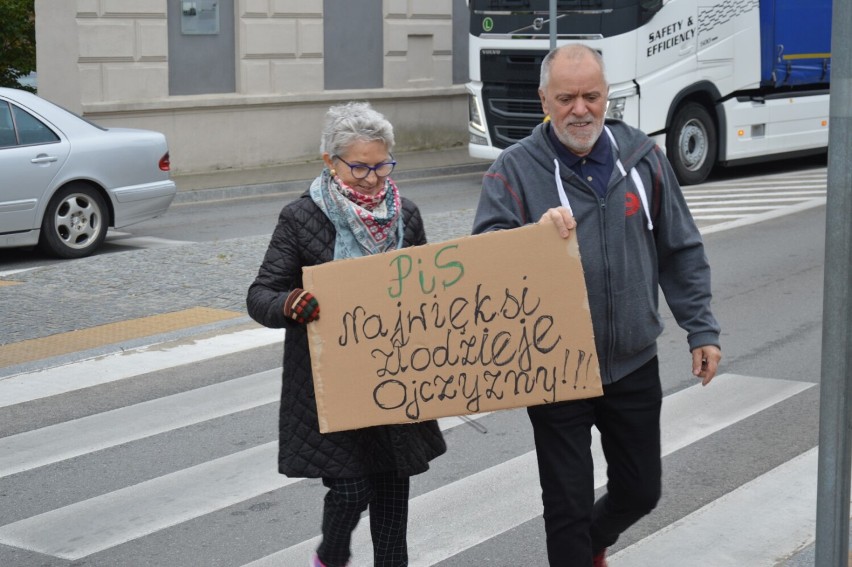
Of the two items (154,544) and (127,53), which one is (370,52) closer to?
(127,53)

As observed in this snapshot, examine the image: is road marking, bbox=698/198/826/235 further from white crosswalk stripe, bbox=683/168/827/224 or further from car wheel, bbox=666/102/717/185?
car wheel, bbox=666/102/717/185

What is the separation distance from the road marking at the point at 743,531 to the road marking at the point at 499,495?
55 cm

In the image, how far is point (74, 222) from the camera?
460 inches

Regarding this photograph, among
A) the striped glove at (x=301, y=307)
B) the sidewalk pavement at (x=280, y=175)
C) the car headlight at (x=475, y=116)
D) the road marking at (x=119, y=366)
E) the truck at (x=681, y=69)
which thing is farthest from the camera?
the car headlight at (x=475, y=116)

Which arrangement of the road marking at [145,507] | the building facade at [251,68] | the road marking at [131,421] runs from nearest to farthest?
the road marking at [145,507]
the road marking at [131,421]
the building facade at [251,68]

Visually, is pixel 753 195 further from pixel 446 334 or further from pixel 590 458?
pixel 446 334

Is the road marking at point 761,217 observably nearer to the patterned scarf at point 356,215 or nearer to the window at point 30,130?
the window at point 30,130

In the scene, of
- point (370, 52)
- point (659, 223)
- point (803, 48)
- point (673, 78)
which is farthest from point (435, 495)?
point (370, 52)

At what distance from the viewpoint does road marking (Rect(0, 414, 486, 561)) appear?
493 cm

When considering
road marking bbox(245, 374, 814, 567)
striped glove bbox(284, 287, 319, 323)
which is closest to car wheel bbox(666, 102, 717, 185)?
road marking bbox(245, 374, 814, 567)

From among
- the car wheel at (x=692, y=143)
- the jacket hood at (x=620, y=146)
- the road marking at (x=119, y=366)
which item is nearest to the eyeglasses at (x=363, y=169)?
the jacket hood at (x=620, y=146)

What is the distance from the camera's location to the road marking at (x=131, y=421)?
604 cm

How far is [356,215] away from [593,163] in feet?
2.32

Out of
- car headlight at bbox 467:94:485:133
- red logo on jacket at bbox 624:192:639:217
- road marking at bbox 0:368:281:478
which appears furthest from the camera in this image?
car headlight at bbox 467:94:485:133
